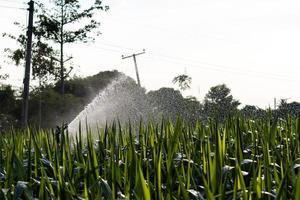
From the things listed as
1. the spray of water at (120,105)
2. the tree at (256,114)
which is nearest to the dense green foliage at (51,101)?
the spray of water at (120,105)

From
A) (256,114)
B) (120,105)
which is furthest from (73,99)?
(256,114)

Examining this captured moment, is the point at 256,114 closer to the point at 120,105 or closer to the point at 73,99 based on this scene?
the point at 120,105

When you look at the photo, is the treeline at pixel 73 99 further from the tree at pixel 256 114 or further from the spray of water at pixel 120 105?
the tree at pixel 256 114

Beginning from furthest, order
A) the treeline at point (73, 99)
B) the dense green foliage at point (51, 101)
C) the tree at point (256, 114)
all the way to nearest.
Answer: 1. the dense green foliage at point (51, 101)
2. the treeline at point (73, 99)
3. the tree at point (256, 114)

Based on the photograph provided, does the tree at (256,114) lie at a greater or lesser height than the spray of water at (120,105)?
lesser

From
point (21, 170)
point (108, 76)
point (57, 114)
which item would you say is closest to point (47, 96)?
point (57, 114)

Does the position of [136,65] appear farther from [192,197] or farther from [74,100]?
[192,197]

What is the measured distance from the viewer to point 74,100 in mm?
37156

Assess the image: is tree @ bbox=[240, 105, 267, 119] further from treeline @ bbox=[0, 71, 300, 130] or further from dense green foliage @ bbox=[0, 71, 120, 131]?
dense green foliage @ bbox=[0, 71, 120, 131]

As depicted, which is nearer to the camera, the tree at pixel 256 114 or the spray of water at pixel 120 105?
the tree at pixel 256 114

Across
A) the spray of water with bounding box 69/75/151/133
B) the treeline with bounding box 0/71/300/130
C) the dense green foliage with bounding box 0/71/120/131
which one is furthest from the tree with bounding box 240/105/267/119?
the dense green foliage with bounding box 0/71/120/131

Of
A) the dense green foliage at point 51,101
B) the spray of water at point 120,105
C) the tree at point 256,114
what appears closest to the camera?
the tree at point 256,114

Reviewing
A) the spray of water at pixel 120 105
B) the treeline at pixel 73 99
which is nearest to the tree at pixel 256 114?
the spray of water at pixel 120 105

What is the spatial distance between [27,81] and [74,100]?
42.8 feet
